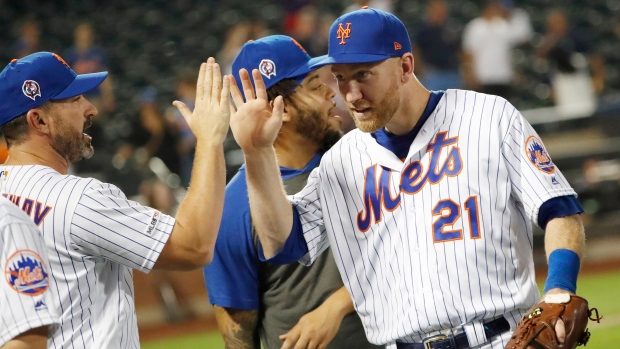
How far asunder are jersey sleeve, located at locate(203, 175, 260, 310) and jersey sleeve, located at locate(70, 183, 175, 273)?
0.57 meters

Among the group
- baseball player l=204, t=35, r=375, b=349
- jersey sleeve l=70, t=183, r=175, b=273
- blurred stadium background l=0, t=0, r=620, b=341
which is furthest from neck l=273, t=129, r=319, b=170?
blurred stadium background l=0, t=0, r=620, b=341

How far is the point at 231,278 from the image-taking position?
3.72m

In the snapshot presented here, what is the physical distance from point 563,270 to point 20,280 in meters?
1.68

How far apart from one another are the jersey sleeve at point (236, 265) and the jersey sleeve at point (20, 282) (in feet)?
3.81

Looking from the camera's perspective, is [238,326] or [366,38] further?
[238,326]

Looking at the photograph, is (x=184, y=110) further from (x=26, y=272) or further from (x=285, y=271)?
(x=26, y=272)

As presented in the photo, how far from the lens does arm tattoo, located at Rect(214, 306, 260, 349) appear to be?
3.77 metres

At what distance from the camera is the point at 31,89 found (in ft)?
10.7

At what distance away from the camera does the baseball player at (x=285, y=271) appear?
3.66m

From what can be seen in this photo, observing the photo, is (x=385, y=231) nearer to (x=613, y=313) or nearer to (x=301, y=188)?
(x=301, y=188)

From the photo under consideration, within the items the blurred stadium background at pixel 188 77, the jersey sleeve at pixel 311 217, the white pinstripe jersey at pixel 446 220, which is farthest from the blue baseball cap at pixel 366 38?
the blurred stadium background at pixel 188 77

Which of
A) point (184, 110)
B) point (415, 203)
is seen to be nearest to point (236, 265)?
point (184, 110)

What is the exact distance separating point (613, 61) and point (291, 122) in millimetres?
A: 11564

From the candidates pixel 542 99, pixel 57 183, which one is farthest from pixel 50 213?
pixel 542 99
